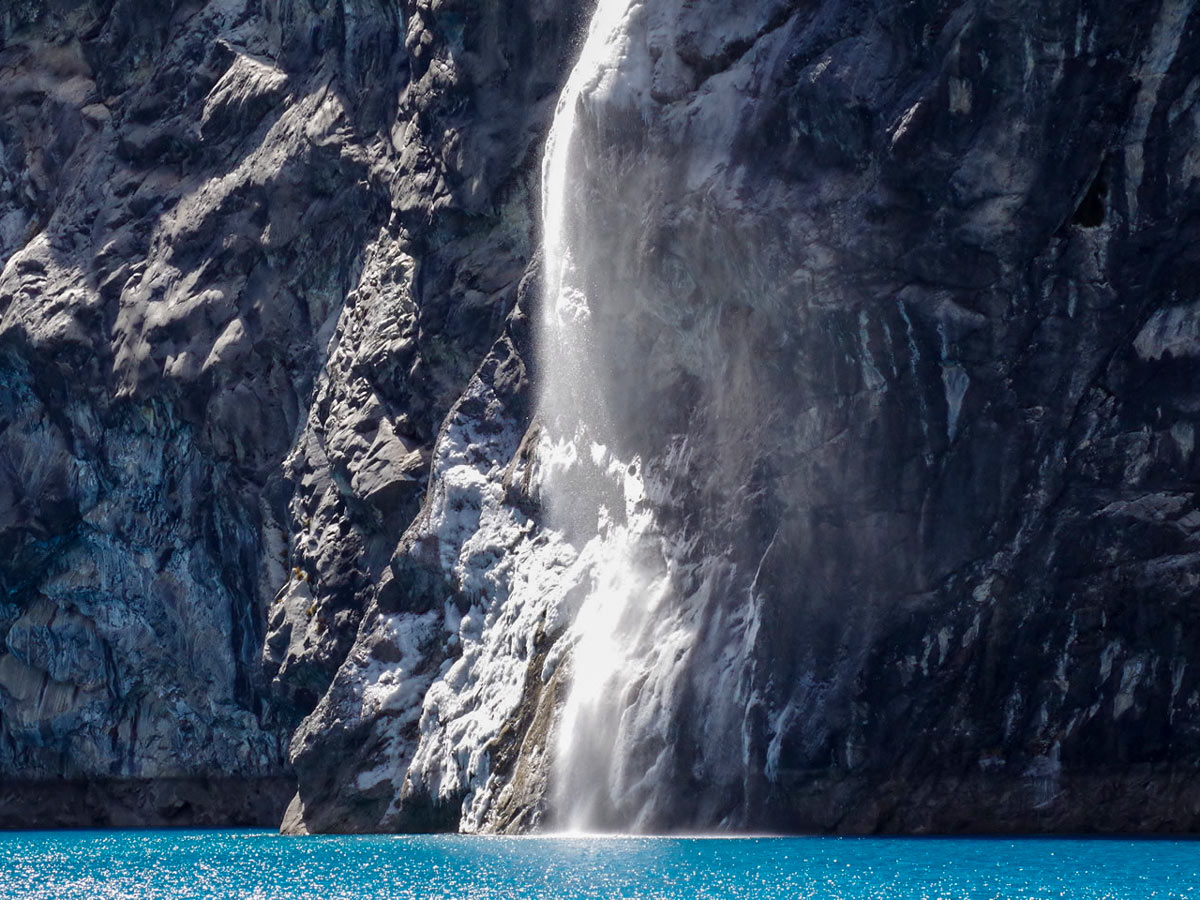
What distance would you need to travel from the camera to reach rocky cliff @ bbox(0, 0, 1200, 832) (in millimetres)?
33312

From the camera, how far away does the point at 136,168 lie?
56.6 m

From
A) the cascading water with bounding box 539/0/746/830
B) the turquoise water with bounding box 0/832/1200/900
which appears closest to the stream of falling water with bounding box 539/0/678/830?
the cascading water with bounding box 539/0/746/830

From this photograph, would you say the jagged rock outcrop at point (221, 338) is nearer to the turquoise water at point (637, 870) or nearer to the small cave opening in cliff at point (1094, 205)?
the turquoise water at point (637, 870)

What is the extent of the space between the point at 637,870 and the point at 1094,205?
46.6ft

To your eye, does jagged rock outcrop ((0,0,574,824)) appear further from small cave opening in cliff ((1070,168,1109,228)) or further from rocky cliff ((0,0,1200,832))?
small cave opening in cliff ((1070,168,1109,228))

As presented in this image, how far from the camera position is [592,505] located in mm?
40938

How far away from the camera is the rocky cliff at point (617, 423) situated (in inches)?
1312

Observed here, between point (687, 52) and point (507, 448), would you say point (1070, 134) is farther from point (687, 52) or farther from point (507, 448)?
point (507, 448)

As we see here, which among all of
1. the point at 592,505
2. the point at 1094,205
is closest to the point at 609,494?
the point at 592,505

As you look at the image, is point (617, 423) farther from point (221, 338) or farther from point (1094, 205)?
point (221, 338)

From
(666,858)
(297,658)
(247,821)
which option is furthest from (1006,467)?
(247,821)

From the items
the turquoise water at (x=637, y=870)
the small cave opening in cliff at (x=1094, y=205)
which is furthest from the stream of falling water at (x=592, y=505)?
the small cave opening in cliff at (x=1094, y=205)

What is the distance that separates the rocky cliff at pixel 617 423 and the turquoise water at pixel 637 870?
257 cm

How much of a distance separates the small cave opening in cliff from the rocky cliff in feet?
0.21
